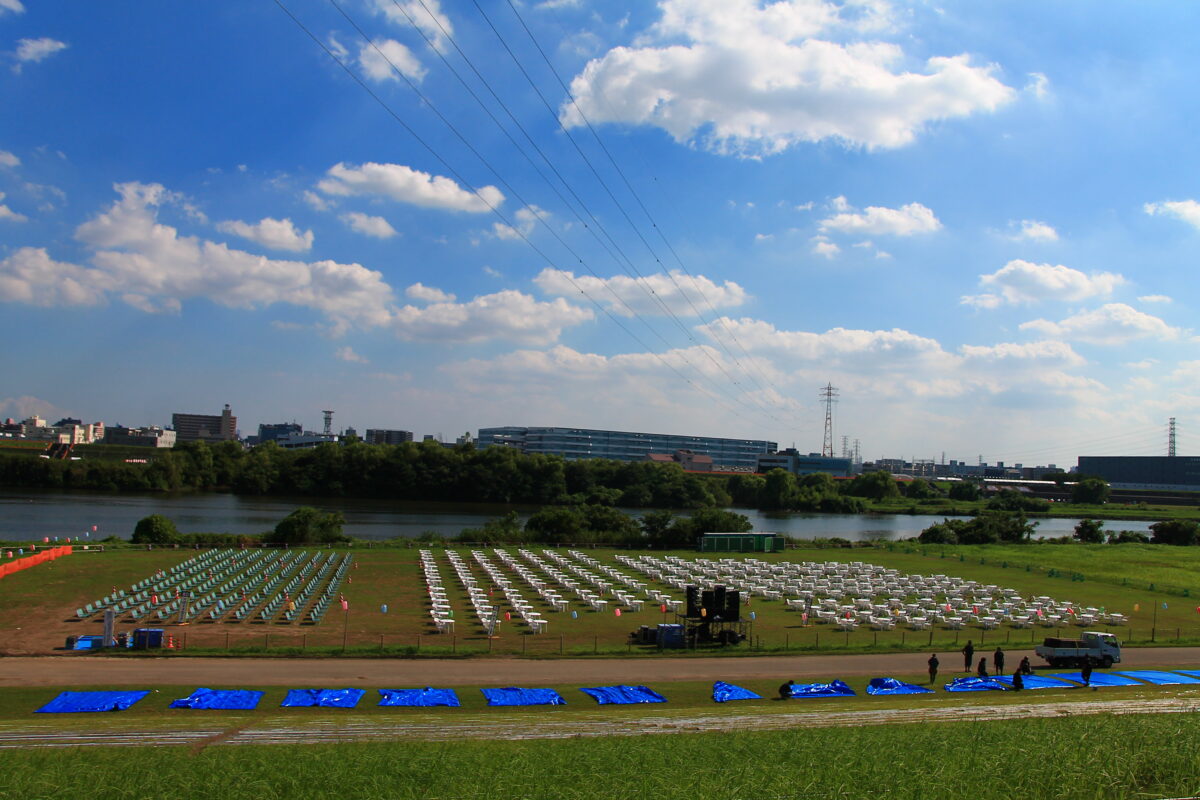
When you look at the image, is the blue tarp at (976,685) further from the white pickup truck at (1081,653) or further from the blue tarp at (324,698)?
the blue tarp at (324,698)

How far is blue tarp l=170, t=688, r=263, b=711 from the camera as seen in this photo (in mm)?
17797

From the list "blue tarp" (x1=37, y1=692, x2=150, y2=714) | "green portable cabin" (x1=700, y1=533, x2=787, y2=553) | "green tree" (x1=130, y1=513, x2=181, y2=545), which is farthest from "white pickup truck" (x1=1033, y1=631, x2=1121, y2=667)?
"green tree" (x1=130, y1=513, x2=181, y2=545)

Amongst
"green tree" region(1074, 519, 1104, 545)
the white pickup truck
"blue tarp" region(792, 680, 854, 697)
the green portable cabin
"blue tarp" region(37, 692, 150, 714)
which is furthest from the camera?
"green tree" region(1074, 519, 1104, 545)

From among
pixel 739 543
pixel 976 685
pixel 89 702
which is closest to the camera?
pixel 89 702

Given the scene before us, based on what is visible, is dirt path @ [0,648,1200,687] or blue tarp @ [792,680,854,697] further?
dirt path @ [0,648,1200,687]

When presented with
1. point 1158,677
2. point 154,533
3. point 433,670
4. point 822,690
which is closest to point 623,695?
point 822,690

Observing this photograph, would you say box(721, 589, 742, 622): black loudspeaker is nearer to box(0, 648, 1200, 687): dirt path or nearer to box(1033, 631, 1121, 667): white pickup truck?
box(0, 648, 1200, 687): dirt path

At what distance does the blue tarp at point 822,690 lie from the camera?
67.4 feet

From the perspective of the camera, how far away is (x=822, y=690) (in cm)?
2081

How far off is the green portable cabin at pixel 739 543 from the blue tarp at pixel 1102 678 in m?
35.7

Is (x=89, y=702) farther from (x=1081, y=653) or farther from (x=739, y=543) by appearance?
(x=739, y=543)

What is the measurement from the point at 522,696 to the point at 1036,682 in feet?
46.7

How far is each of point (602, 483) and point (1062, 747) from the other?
364 feet

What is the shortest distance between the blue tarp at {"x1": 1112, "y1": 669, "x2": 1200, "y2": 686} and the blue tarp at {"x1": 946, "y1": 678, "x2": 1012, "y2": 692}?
4533 millimetres
